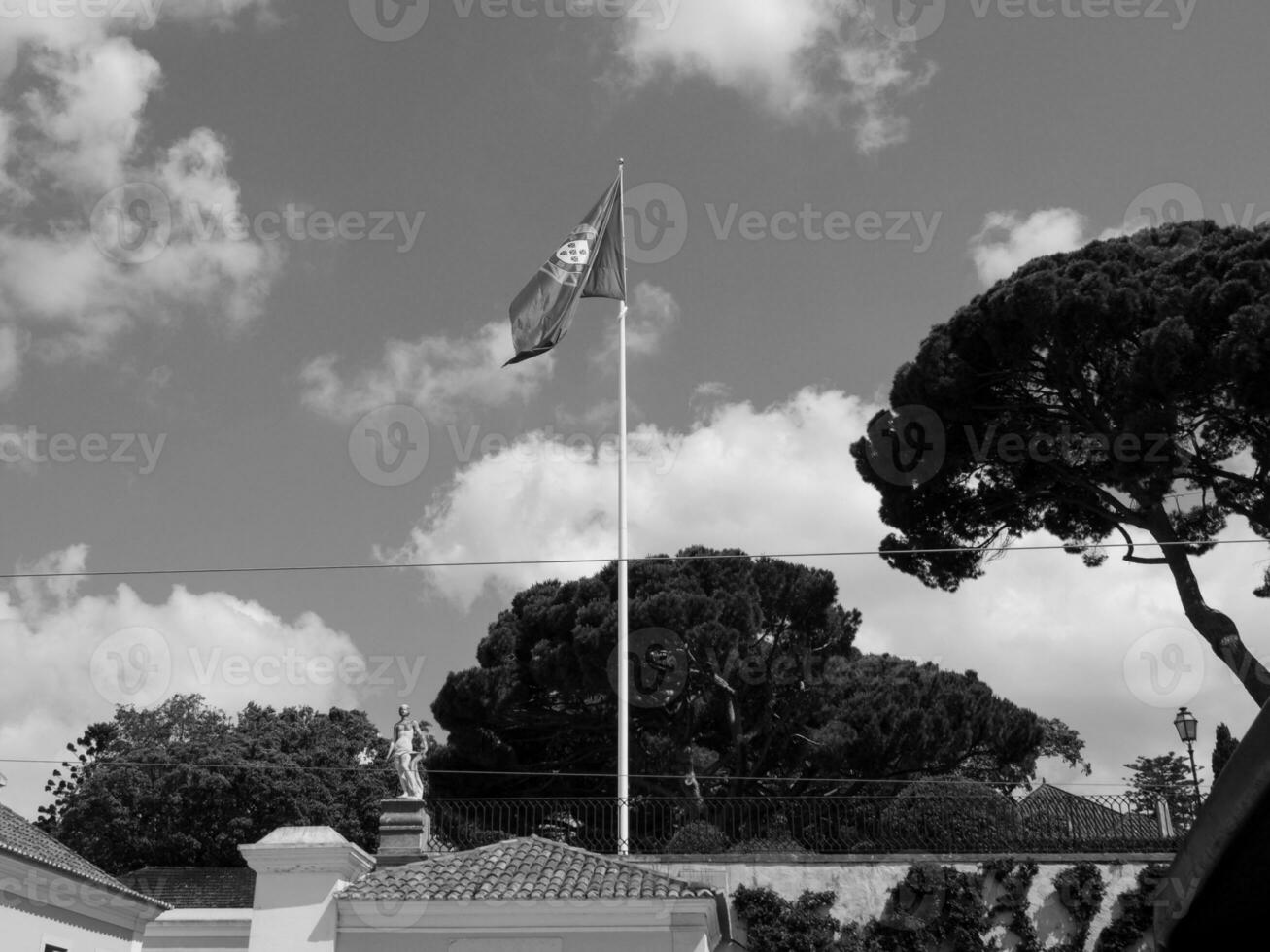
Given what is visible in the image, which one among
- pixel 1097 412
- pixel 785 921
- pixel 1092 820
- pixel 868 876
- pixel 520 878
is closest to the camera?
pixel 520 878

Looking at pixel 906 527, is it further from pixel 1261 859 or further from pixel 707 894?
pixel 1261 859

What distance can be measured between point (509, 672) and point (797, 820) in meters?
14.9

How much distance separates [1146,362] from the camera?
20297mm

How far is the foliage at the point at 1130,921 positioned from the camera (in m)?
16.7

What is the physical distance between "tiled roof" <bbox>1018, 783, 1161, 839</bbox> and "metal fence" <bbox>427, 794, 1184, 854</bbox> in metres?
0.02

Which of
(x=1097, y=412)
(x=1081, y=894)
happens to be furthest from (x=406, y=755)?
(x=1097, y=412)

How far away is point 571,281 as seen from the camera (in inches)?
771

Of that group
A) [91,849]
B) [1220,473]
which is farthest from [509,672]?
[91,849]

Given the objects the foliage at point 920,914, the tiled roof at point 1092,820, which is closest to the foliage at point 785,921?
the foliage at point 920,914

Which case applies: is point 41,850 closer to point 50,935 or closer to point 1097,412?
point 50,935

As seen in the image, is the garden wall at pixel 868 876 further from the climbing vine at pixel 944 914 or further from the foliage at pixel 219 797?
the foliage at pixel 219 797

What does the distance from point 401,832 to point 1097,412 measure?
14828 mm

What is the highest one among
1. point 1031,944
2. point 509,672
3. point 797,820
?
point 509,672

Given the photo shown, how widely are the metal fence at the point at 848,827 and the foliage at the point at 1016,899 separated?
40 centimetres
